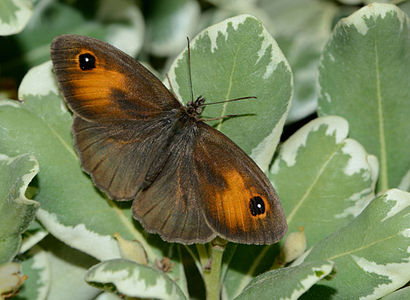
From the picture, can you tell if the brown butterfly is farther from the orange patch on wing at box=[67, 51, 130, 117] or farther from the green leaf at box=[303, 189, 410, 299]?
the green leaf at box=[303, 189, 410, 299]

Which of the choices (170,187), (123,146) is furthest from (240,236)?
(123,146)

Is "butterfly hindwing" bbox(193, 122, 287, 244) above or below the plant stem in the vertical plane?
above

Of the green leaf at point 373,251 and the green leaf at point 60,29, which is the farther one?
the green leaf at point 60,29

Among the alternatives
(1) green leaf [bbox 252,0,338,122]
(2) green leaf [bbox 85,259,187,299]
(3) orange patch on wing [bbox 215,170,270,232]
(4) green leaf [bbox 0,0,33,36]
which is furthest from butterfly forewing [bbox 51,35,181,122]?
(1) green leaf [bbox 252,0,338,122]

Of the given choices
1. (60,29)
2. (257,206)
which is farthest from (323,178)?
(60,29)

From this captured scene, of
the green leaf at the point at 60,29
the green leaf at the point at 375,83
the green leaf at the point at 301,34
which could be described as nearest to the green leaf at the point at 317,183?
the green leaf at the point at 375,83

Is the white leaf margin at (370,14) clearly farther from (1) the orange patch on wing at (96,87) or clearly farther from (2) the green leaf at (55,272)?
(2) the green leaf at (55,272)
